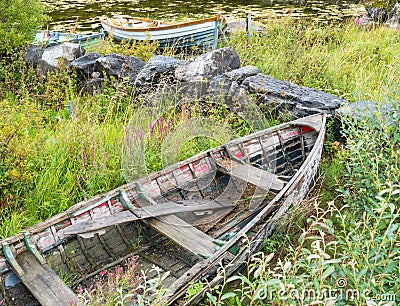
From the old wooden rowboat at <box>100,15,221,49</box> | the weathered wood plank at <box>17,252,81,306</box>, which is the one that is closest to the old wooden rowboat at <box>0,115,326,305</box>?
the weathered wood plank at <box>17,252,81,306</box>

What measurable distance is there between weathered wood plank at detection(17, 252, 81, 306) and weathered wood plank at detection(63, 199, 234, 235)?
360 mm

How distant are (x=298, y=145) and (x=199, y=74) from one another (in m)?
1.95

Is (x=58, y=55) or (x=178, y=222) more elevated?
(x=58, y=55)

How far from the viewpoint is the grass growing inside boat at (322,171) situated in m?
2.62

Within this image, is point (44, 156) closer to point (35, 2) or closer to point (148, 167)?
point (148, 167)

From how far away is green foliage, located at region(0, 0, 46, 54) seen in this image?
701 centimetres

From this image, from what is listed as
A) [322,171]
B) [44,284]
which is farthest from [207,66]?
[44,284]

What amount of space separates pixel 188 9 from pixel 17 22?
10000 millimetres

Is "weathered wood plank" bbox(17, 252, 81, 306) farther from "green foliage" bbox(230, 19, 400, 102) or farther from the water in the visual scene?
the water

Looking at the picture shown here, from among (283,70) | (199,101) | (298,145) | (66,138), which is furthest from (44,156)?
(283,70)

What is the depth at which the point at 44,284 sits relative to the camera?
325cm

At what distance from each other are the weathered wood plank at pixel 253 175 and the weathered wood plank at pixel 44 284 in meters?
2.23

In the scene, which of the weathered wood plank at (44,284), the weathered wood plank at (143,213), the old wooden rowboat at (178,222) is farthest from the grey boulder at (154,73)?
the weathered wood plank at (44,284)

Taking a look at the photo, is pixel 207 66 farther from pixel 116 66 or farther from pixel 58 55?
pixel 58 55
